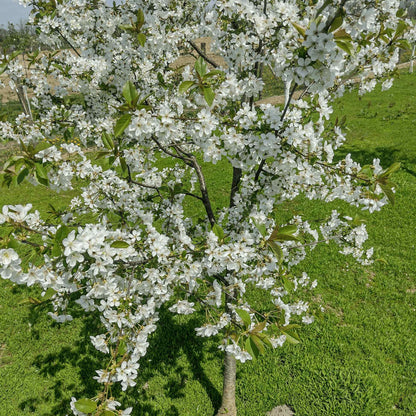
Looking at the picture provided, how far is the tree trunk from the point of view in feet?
12.2

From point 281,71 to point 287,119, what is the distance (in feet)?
1.37

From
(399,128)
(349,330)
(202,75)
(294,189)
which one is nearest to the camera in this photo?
(202,75)

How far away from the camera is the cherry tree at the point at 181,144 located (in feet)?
6.29

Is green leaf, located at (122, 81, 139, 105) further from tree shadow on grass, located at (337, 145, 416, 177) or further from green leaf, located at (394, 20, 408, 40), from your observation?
tree shadow on grass, located at (337, 145, 416, 177)

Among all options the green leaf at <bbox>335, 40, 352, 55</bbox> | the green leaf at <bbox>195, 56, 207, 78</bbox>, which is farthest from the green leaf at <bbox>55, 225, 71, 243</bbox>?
the green leaf at <bbox>335, 40, 352, 55</bbox>

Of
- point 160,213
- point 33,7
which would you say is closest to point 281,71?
point 160,213

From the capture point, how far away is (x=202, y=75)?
2.03m

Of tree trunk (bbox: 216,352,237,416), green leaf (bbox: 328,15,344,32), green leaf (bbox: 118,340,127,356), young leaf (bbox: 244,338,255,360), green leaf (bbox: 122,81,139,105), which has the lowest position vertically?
tree trunk (bbox: 216,352,237,416)

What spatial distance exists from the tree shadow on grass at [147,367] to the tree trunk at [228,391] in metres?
0.29

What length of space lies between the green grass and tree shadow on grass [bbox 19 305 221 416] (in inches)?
0.6

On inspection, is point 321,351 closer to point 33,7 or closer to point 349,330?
point 349,330

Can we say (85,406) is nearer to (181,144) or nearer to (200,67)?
(200,67)

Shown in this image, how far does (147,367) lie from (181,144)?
137 inches

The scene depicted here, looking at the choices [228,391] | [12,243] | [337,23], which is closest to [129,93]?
[12,243]
